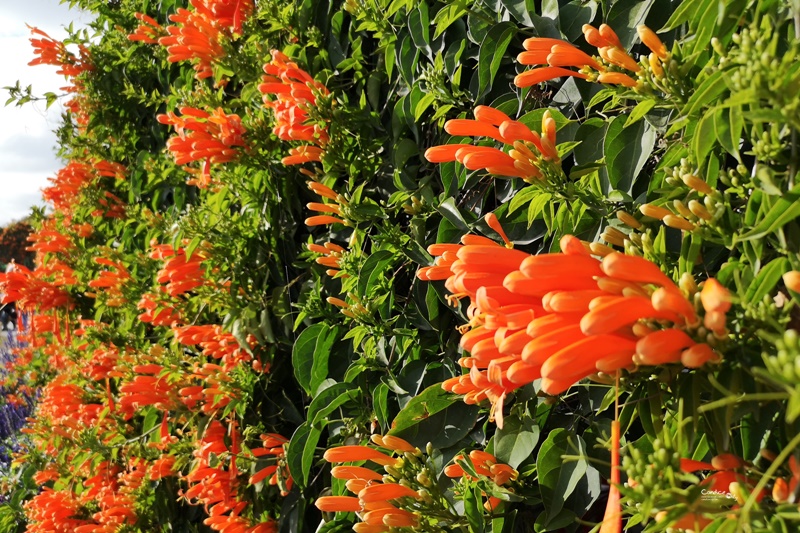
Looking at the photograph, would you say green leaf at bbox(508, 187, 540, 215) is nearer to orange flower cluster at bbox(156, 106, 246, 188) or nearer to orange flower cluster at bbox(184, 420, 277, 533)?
orange flower cluster at bbox(156, 106, 246, 188)

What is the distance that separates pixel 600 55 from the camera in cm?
127

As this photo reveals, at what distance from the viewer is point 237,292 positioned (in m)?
2.85

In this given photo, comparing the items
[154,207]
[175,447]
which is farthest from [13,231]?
[175,447]

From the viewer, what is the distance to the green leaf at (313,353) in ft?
7.57

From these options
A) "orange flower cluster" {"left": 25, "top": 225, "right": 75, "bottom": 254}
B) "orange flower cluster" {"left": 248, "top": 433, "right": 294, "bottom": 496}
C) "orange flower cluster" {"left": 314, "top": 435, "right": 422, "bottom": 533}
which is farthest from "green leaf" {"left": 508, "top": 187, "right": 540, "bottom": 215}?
"orange flower cluster" {"left": 25, "top": 225, "right": 75, "bottom": 254}

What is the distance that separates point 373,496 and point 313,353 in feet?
3.16

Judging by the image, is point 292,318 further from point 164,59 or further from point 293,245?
point 164,59

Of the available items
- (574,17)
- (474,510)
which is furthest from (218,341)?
(574,17)

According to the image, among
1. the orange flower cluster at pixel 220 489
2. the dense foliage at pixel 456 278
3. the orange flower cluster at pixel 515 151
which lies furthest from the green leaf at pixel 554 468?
the orange flower cluster at pixel 220 489

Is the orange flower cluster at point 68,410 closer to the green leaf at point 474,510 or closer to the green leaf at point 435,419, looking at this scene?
the green leaf at point 435,419

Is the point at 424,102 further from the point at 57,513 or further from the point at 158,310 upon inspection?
the point at 57,513

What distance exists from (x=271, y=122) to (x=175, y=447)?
1.54 metres

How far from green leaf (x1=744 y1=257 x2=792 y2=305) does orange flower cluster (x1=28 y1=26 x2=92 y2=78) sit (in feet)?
14.8

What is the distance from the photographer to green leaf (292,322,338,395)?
2.31 metres
